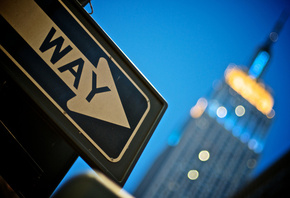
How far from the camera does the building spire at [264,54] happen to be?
63.8 metres

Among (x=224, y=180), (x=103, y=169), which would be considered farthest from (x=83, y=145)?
(x=224, y=180)

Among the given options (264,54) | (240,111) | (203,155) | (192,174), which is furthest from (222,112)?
(264,54)

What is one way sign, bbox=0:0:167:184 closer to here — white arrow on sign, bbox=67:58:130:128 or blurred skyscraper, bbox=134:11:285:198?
white arrow on sign, bbox=67:58:130:128

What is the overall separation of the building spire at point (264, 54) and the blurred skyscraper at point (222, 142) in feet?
8.68

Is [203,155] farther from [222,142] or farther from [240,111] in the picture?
[240,111]

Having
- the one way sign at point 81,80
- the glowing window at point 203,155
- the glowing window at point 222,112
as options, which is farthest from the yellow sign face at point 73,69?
the glowing window at point 222,112

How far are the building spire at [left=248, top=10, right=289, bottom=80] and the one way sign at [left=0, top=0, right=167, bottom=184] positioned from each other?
69052 mm

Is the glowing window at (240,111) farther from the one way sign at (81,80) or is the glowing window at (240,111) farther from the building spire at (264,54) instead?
the one way sign at (81,80)

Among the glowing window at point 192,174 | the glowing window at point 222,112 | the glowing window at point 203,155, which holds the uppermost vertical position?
the glowing window at point 222,112

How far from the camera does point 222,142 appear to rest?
51.2m

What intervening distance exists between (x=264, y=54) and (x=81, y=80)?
264ft

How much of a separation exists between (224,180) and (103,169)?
185 feet

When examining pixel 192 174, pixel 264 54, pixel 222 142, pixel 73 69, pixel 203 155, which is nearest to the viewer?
pixel 73 69

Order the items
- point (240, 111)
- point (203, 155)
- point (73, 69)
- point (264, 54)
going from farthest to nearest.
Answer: point (264, 54) < point (240, 111) < point (203, 155) < point (73, 69)
